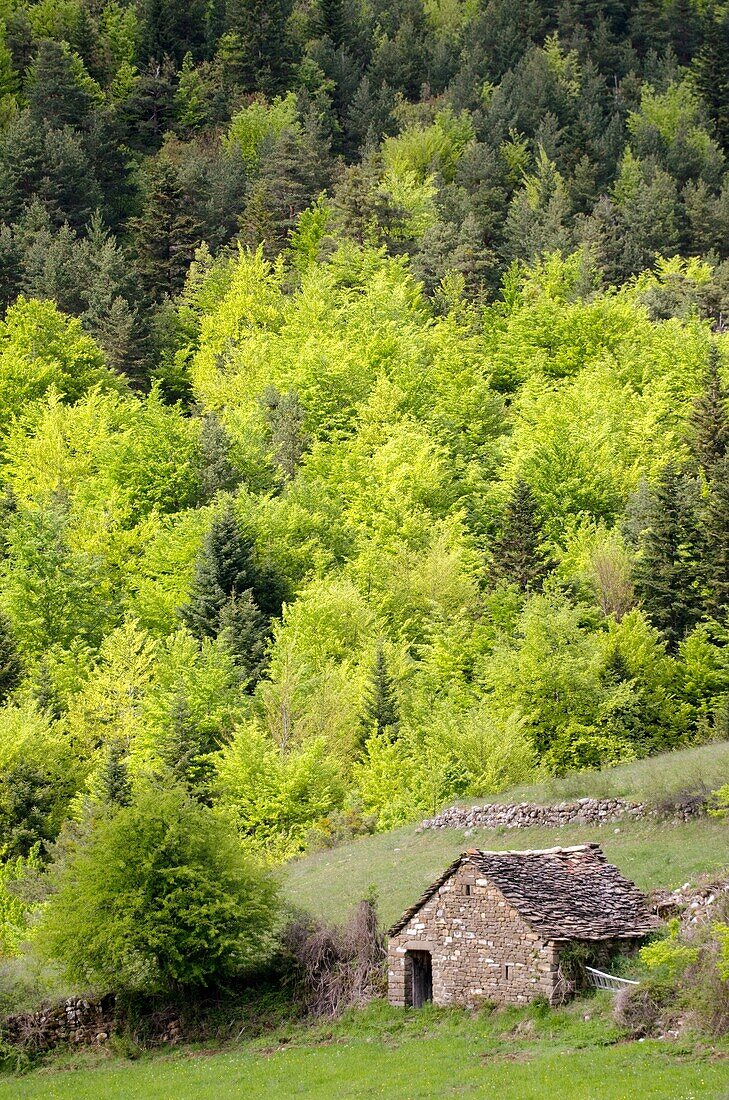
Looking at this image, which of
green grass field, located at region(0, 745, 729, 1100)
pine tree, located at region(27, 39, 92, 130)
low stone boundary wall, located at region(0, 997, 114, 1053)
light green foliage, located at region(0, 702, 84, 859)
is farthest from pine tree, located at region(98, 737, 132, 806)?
pine tree, located at region(27, 39, 92, 130)

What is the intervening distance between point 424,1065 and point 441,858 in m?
12.7

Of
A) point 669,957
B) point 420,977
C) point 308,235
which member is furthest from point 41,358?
point 669,957

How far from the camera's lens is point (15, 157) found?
128 meters

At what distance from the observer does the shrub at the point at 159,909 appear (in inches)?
1464

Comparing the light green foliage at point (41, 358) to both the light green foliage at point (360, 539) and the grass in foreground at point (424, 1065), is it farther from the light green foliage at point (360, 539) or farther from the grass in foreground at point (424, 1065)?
the grass in foreground at point (424, 1065)

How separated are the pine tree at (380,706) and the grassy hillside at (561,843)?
36.0 feet

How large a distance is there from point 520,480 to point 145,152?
295 feet

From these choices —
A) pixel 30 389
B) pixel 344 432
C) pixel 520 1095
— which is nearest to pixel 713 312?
pixel 344 432

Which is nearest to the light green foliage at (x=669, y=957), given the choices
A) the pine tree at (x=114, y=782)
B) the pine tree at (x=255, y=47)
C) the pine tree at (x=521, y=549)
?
the pine tree at (x=114, y=782)

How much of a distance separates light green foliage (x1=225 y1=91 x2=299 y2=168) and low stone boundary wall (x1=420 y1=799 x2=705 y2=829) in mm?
110059

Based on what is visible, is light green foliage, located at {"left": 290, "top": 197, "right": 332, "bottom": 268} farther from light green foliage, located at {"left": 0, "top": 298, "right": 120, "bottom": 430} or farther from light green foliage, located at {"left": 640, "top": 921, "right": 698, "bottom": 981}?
light green foliage, located at {"left": 640, "top": 921, "right": 698, "bottom": 981}

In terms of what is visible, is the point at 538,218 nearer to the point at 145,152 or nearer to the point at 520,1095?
the point at 145,152

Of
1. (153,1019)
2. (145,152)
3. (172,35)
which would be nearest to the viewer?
(153,1019)

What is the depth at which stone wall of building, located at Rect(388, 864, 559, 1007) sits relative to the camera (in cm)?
3312
